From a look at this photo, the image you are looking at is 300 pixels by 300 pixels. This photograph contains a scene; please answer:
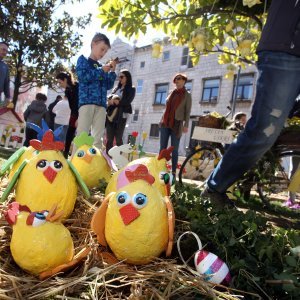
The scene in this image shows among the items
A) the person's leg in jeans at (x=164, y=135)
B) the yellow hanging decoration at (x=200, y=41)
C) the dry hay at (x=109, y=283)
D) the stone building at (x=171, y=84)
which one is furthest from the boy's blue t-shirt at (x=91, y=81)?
the stone building at (x=171, y=84)

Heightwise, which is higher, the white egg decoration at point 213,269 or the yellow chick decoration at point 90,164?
the yellow chick decoration at point 90,164

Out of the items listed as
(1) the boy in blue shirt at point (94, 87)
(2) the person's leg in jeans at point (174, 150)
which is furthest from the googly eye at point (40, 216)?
(2) the person's leg in jeans at point (174, 150)

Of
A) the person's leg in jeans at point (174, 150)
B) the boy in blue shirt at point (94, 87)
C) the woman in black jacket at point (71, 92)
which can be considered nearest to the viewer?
the boy in blue shirt at point (94, 87)

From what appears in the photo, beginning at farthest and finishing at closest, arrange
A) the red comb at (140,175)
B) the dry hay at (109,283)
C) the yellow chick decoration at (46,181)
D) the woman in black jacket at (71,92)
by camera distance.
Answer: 1. the woman in black jacket at (71,92)
2. the yellow chick decoration at (46,181)
3. the red comb at (140,175)
4. the dry hay at (109,283)

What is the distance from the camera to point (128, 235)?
1191mm

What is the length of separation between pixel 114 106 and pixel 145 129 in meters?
20.5

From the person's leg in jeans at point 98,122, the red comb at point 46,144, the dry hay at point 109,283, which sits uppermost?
the person's leg in jeans at point 98,122

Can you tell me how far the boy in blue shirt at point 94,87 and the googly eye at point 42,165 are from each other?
6.93 feet

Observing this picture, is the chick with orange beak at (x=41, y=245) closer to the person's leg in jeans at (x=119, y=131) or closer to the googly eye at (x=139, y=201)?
the googly eye at (x=139, y=201)

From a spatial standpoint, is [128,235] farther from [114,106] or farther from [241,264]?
[114,106]

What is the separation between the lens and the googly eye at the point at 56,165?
1.48 meters

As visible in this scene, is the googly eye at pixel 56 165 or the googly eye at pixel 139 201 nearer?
the googly eye at pixel 139 201

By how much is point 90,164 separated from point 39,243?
3.38 feet

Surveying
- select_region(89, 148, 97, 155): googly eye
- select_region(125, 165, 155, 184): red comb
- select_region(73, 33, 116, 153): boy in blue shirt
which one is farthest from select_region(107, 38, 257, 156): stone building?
select_region(125, 165, 155, 184): red comb
